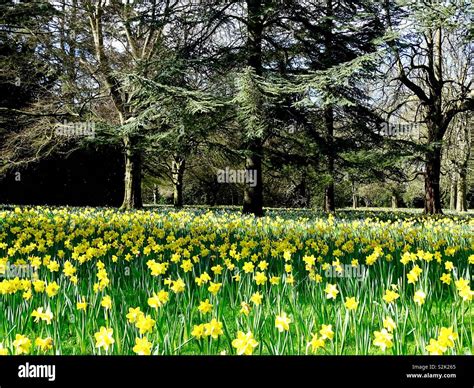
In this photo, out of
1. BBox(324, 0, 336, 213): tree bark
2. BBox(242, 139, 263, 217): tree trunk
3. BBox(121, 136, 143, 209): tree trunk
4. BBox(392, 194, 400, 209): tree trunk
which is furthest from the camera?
BBox(392, 194, 400, 209): tree trunk

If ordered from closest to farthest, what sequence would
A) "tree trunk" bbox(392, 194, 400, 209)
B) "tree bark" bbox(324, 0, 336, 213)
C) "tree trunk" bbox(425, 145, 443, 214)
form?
"tree bark" bbox(324, 0, 336, 213) → "tree trunk" bbox(425, 145, 443, 214) → "tree trunk" bbox(392, 194, 400, 209)

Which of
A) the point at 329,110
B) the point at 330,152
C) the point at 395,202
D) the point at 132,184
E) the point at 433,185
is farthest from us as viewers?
the point at 395,202

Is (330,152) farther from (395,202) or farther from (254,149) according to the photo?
(395,202)

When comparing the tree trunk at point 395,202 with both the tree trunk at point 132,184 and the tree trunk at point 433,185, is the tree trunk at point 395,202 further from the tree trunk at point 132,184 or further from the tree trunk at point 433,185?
the tree trunk at point 132,184

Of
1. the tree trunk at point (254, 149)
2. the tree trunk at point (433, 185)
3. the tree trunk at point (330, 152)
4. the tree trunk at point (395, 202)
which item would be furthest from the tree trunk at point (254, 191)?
the tree trunk at point (395, 202)

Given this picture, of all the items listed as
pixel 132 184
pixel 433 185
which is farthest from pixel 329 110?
pixel 132 184

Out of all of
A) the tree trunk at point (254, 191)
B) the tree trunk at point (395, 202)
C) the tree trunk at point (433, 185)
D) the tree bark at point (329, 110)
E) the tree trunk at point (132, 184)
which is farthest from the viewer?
the tree trunk at point (395, 202)

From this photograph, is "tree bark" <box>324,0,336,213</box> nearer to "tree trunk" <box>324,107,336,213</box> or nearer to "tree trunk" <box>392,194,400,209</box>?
"tree trunk" <box>324,107,336,213</box>

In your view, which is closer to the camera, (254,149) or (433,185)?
(254,149)

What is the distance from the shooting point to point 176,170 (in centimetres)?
2281

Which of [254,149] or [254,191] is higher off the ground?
[254,149]

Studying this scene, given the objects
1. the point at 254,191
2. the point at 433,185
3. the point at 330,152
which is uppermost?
the point at 330,152

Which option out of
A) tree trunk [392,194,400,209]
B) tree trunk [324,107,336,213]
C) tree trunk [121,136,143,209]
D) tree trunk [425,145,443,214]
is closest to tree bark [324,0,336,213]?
tree trunk [324,107,336,213]

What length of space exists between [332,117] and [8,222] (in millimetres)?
10791
